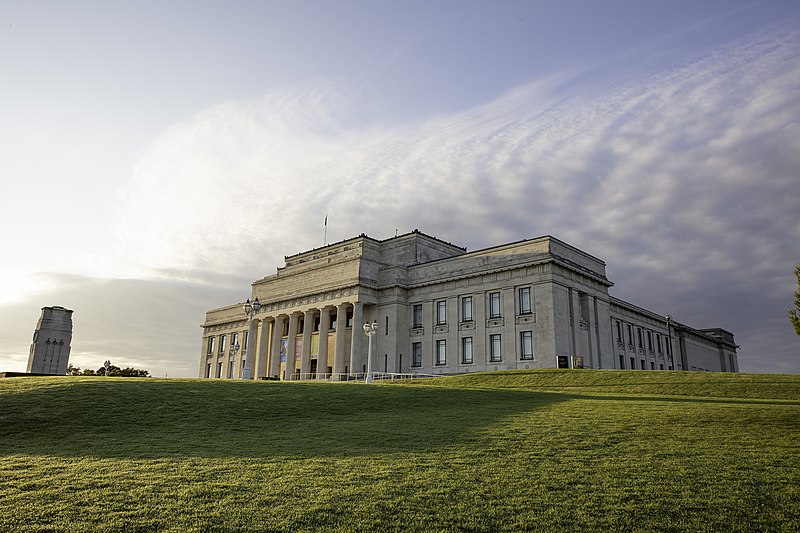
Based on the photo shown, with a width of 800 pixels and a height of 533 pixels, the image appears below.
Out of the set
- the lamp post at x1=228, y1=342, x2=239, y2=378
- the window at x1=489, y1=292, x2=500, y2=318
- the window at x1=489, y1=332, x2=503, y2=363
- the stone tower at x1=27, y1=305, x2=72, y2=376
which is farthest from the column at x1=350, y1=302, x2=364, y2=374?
the stone tower at x1=27, y1=305, x2=72, y2=376

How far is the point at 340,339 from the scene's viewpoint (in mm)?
72875

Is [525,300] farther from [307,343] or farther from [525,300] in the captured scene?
[307,343]

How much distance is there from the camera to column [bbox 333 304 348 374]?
7200cm

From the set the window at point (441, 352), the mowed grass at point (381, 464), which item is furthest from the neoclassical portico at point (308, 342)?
the mowed grass at point (381, 464)

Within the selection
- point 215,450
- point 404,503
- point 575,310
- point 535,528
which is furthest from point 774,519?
point 575,310

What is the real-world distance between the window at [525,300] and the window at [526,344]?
7.08 ft

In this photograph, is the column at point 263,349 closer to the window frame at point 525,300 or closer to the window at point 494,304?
the window at point 494,304

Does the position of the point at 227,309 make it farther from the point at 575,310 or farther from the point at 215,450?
the point at 215,450

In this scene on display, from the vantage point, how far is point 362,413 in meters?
23.7

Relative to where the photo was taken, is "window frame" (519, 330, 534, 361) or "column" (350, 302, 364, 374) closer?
"window frame" (519, 330, 534, 361)

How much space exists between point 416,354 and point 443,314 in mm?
6048

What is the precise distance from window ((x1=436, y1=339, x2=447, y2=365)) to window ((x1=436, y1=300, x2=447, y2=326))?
7.15ft

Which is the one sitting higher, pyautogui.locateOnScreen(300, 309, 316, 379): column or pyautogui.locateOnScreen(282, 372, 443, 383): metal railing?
pyautogui.locateOnScreen(300, 309, 316, 379): column

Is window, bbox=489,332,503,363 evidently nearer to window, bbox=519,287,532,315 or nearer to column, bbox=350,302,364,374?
window, bbox=519,287,532,315
